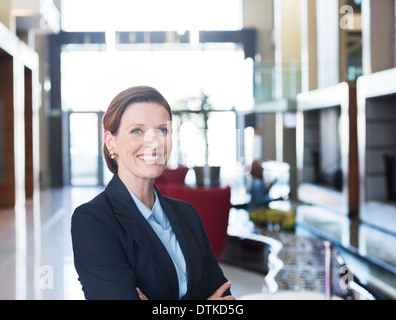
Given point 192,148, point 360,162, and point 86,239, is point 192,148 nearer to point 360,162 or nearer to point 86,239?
point 86,239

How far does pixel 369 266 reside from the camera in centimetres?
522

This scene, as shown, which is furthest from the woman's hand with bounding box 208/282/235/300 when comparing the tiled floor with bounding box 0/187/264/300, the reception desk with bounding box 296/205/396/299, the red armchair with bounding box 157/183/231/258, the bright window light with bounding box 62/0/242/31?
the reception desk with bounding box 296/205/396/299

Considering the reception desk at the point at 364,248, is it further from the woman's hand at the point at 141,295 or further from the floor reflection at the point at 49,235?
the woman's hand at the point at 141,295

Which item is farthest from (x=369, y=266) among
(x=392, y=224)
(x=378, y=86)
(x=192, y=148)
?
(x=192, y=148)

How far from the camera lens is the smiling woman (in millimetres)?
884

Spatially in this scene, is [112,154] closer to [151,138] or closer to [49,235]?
[151,138]

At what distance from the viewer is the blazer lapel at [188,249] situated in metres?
0.98

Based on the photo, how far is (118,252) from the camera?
2.95 feet

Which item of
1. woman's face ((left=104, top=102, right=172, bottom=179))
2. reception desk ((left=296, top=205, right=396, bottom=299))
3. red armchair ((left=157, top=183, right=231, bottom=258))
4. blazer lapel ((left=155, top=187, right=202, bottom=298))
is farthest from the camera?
reception desk ((left=296, top=205, right=396, bottom=299))

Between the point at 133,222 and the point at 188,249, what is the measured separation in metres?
0.14

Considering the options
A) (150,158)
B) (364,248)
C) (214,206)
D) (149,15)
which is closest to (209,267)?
(150,158)

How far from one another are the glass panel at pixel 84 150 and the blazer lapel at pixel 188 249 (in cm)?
15

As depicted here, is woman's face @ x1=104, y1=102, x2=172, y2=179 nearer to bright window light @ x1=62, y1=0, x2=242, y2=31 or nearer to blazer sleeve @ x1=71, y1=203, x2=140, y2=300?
blazer sleeve @ x1=71, y1=203, x2=140, y2=300
